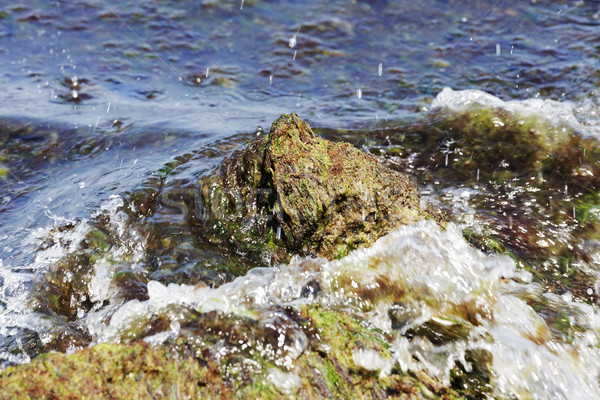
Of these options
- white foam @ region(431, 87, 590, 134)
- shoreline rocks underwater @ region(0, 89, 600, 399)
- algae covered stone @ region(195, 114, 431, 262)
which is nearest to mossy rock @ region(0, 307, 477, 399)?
shoreline rocks underwater @ region(0, 89, 600, 399)

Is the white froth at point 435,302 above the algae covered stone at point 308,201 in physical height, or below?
below

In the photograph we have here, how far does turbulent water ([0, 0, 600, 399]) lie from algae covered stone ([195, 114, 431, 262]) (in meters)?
0.16

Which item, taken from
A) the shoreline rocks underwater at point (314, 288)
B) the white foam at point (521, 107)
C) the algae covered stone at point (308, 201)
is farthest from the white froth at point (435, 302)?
the white foam at point (521, 107)

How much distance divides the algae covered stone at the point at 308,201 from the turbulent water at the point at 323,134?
156 mm

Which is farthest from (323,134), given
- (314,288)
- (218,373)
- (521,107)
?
(218,373)

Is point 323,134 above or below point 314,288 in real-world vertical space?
above

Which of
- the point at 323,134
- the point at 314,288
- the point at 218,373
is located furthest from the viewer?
the point at 323,134

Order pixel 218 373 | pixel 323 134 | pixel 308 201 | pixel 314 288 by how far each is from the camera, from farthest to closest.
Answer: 1. pixel 323 134
2. pixel 308 201
3. pixel 314 288
4. pixel 218 373

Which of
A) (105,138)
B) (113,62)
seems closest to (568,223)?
(105,138)

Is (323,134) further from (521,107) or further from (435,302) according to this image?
(435,302)

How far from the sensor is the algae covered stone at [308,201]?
309 centimetres

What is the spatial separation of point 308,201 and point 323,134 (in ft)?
7.00

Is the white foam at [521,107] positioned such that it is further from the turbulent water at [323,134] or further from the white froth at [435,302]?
the white froth at [435,302]

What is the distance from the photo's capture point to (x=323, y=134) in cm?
509
